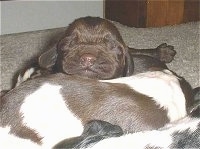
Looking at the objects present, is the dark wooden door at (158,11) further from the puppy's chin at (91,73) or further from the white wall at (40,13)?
the puppy's chin at (91,73)

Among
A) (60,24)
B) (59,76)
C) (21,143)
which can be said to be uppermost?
(59,76)

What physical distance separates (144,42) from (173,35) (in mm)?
229

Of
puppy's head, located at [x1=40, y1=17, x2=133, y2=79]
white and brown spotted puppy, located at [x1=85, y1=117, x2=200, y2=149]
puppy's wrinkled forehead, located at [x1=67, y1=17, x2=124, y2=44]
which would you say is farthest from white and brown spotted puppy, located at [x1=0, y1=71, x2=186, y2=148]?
puppy's wrinkled forehead, located at [x1=67, y1=17, x2=124, y2=44]

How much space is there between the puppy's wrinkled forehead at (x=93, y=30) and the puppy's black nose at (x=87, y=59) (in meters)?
0.15

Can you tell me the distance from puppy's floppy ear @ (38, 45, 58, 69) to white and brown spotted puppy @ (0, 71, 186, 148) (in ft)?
1.79

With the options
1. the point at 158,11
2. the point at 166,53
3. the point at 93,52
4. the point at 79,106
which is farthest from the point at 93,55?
the point at 158,11

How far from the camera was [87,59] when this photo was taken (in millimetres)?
1855

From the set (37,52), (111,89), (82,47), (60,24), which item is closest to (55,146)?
(111,89)

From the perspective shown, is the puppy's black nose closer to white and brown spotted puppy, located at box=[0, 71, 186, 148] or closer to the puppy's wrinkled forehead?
the puppy's wrinkled forehead

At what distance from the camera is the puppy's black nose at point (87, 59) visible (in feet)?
6.03

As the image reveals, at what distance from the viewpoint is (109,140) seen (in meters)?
1.15

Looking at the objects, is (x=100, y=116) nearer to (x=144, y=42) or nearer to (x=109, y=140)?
(x=109, y=140)

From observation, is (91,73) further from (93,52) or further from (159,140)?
(159,140)

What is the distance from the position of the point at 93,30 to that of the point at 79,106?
0.65 meters
